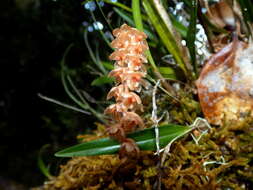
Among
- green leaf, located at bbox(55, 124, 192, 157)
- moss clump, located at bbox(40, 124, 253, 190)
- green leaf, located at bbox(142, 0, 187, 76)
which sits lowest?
moss clump, located at bbox(40, 124, 253, 190)

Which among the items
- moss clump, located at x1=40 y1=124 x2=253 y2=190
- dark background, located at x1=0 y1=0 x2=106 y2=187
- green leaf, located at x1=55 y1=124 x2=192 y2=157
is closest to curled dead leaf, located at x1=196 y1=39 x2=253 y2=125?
moss clump, located at x1=40 y1=124 x2=253 y2=190

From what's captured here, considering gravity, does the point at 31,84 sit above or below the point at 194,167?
above

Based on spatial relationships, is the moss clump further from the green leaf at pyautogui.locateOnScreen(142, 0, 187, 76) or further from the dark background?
the dark background

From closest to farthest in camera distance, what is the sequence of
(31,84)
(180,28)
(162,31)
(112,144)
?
(112,144)
(162,31)
(180,28)
(31,84)

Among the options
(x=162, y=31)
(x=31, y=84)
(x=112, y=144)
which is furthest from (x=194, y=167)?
(x=31, y=84)

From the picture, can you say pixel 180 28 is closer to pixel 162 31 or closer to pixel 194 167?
pixel 162 31

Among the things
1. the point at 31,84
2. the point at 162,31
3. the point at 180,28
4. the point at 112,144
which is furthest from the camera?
the point at 31,84

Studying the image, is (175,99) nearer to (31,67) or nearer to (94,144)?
(94,144)
